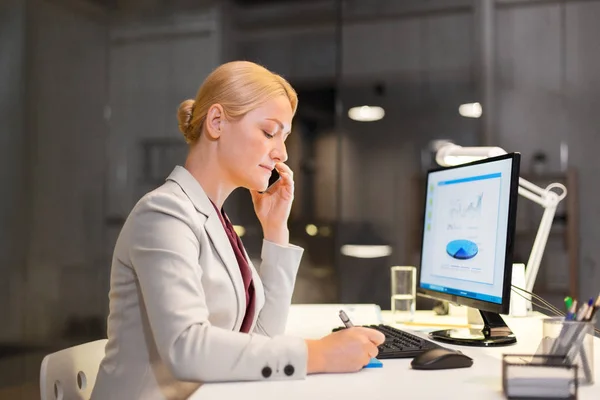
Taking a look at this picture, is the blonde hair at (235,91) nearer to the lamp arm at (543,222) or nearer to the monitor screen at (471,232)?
the monitor screen at (471,232)

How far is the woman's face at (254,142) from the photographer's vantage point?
1309 mm

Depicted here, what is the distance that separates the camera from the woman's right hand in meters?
1.04

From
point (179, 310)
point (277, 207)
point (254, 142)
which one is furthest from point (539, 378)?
point (277, 207)

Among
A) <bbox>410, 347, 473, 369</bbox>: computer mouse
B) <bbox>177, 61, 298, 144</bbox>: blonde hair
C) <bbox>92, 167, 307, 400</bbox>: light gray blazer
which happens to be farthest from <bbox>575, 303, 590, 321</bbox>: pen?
<bbox>177, 61, 298, 144</bbox>: blonde hair

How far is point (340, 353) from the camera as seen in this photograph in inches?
41.4

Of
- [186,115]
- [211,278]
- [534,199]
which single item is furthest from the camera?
[534,199]

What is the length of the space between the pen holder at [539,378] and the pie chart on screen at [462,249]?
0.52m

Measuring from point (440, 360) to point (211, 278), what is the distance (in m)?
0.43

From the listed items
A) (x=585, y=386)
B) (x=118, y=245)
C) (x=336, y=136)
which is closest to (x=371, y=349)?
(x=585, y=386)

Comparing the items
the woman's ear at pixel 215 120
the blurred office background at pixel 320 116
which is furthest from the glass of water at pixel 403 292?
the blurred office background at pixel 320 116

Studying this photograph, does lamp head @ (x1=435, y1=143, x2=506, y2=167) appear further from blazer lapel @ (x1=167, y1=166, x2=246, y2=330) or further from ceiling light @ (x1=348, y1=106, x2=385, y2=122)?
ceiling light @ (x1=348, y1=106, x2=385, y2=122)

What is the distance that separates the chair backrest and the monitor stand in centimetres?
74

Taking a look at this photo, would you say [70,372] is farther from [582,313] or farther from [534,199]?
[534,199]

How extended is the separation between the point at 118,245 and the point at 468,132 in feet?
8.93
